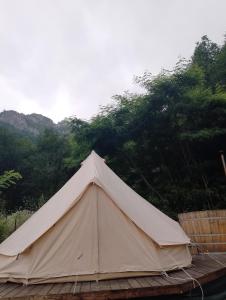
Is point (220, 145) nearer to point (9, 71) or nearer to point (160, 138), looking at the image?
point (160, 138)

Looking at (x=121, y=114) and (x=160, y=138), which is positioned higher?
(x=121, y=114)

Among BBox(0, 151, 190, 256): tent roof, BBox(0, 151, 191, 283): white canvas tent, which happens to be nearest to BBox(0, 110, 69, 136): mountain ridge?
BBox(0, 151, 190, 256): tent roof

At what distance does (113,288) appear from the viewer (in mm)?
2980

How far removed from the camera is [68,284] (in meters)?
3.30

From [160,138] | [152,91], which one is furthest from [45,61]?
[160,138]

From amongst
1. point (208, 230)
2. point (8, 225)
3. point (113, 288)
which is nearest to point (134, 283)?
point (113, 288)

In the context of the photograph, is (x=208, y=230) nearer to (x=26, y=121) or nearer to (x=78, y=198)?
(x=78, y=198)

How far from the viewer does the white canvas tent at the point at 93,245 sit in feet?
11.2

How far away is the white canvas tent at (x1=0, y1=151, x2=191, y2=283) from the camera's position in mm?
3424

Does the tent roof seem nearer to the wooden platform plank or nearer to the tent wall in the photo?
the tent wall

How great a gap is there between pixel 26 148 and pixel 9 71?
39.5 ft

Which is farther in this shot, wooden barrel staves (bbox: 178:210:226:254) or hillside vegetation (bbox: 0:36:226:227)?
hillside vegetation (bbox: 0:36:226:227)

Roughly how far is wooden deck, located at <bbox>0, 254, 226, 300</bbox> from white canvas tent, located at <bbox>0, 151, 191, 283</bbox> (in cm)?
12

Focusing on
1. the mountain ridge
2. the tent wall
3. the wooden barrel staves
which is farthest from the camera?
the mountain ridge
